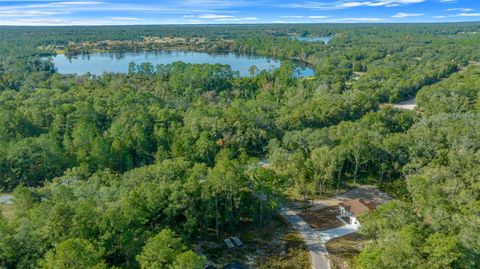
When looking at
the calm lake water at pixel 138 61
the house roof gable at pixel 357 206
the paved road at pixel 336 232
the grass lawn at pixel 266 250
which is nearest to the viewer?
the grass lawn at pixel 266 250

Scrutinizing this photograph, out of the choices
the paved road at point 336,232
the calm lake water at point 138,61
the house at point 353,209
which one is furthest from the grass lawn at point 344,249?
the calm lake water at point 138,61

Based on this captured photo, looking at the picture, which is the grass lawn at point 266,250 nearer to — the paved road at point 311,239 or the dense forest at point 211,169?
the paved road at point 311,239

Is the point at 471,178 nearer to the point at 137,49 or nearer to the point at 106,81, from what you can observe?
the point at 106,81

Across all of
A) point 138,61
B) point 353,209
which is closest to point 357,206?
point 353,209

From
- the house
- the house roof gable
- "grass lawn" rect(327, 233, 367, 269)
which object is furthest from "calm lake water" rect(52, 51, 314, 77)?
"grass lawn" rect(327, 233, 367, 269)

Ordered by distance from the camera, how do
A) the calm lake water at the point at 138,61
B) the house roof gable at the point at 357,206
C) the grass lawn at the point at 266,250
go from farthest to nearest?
the calm lake water at the point at 138,61 < the house roof gable at the point at 357,206 < the grass lawn at the point at 266,250

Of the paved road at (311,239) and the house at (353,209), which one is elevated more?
the house at (353,209)

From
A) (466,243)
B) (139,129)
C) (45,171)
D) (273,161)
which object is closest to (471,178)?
(466,243)

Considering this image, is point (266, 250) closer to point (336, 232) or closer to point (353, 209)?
point (336, 232)
